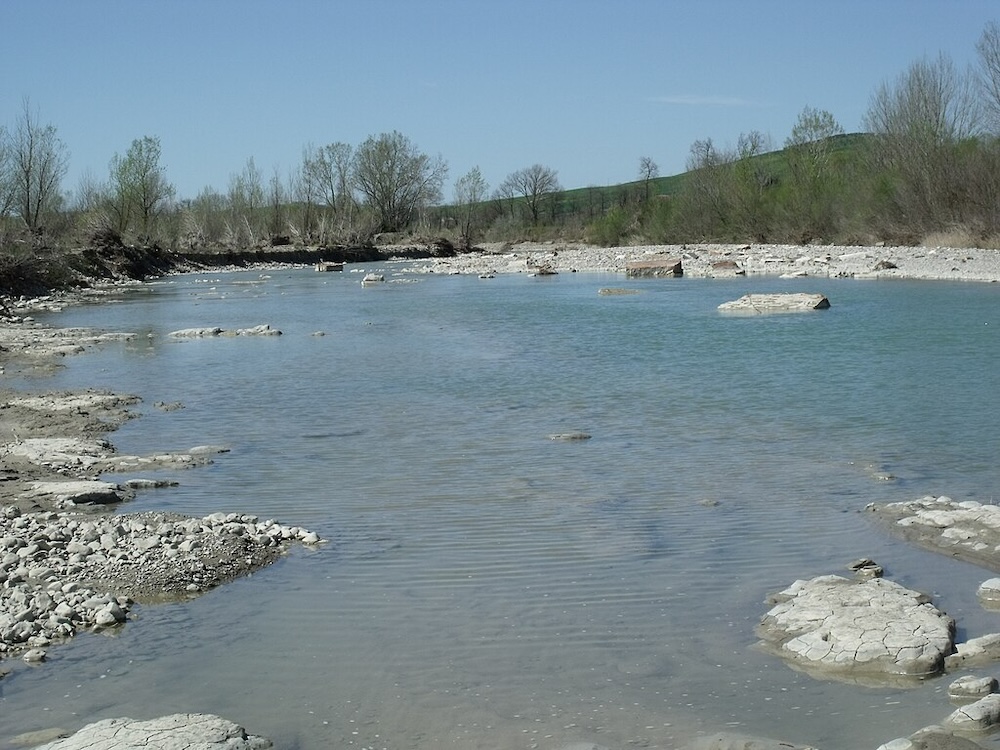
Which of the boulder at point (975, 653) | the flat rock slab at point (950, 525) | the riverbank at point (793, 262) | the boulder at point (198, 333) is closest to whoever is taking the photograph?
the boulder at point (975, 653)

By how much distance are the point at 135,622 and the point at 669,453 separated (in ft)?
18.5

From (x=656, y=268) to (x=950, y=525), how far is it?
1371 inches

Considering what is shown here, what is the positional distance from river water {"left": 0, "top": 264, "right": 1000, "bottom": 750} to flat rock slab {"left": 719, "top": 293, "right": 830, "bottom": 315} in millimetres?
5065

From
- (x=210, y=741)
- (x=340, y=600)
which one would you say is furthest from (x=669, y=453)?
(x=210, y=741)

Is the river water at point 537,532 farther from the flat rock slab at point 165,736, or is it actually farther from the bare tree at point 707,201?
the bare tree at point 707,201

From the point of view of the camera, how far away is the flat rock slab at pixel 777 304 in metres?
23.7

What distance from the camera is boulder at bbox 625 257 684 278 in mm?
40688

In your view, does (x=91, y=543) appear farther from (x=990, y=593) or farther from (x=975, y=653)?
(x=990, y=593)

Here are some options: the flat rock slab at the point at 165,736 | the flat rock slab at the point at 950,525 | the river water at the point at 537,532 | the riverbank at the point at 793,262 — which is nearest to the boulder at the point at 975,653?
the river water at the point at 537,532

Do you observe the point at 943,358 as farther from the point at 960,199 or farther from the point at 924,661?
the point at 960,199

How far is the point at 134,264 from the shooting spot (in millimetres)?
49469

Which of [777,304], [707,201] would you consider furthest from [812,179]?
[777,304]

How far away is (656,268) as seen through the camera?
135 ft

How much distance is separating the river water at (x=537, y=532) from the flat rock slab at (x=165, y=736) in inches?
8.7
